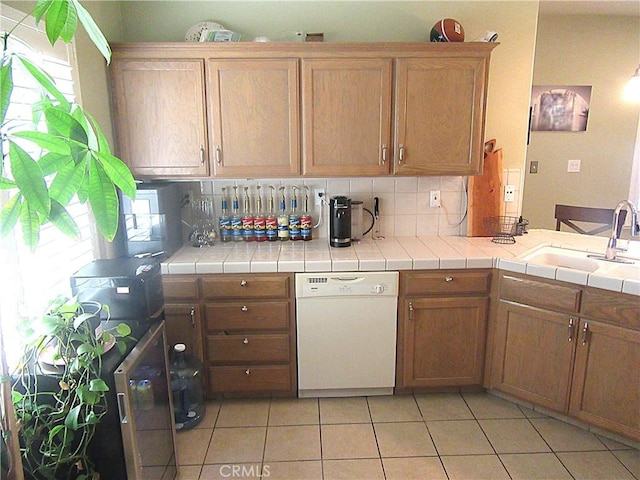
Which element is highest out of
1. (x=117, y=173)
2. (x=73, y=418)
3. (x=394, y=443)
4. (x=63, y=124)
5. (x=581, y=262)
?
(x=63, y=124)

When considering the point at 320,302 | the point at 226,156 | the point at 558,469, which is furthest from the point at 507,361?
the point at 226,156

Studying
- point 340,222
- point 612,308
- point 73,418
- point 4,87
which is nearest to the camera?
point 4,87

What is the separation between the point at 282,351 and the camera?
2.43 m

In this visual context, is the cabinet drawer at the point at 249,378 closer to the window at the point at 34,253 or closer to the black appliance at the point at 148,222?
the black appliance at the point at 148,222

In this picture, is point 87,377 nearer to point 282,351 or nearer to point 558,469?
point 282,351

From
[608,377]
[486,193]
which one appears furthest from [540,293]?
[486,193]

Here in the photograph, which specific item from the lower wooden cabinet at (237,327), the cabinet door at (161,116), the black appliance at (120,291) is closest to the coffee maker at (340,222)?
the lower wooden cabinet at (237,327)

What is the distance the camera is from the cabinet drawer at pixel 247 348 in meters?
2.40

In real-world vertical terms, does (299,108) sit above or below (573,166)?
above

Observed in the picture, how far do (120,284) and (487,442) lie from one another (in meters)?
1.88

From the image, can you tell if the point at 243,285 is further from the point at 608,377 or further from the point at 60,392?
the point at 608,377

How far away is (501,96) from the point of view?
271cm

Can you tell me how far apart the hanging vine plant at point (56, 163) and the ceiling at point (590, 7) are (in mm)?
3562

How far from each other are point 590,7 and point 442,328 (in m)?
2.96
